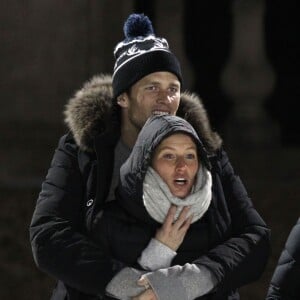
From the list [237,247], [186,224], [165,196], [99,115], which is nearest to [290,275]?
[237,247]

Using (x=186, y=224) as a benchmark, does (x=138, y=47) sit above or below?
above

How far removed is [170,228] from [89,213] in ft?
0.89

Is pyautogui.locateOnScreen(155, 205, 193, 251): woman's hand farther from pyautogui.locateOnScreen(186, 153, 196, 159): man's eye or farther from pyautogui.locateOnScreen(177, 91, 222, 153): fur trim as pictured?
pyautogui.locateOnScreen(177, 91, 222, 153): fur trim

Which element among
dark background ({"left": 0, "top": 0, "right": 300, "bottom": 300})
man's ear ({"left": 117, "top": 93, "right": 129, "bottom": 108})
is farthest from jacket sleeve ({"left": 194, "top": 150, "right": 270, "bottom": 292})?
dark background ({"left": 0, "top": 0, "right": 300, "bottom": 300})

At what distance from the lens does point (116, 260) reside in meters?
3.16

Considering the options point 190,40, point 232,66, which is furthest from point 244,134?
point 190,40

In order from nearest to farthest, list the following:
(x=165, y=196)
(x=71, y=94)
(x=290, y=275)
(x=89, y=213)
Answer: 1. (x=165, y=196)
2. (x=89, y=213)
3. (x=290, y=275)
4. (x=71, y=94)

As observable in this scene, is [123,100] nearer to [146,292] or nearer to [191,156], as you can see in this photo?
[191,156]

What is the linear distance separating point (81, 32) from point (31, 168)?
1051mm

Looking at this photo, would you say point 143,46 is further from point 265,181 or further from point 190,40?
point 190,40

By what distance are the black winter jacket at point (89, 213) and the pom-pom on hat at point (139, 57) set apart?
12cm

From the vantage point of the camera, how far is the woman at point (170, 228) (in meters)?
3.09

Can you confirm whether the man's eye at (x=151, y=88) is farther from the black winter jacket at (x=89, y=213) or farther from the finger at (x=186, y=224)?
the finger at (x=186, y=224)

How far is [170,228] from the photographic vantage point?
10.2 ft
